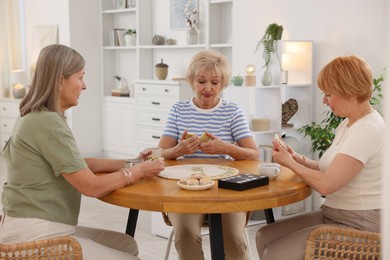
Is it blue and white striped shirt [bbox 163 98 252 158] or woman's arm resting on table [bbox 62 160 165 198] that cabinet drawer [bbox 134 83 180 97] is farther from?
woman's arm resting on table [bbox 62 160 165 198]

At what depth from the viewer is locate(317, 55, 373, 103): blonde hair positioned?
2.21m

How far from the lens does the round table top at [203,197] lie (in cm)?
202

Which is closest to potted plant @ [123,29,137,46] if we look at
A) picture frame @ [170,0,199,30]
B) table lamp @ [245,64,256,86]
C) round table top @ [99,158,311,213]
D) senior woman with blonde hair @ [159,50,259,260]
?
picture frame @ [170,0,199,30]

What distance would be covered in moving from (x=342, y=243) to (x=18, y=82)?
6901 mm

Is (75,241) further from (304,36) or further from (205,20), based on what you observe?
(205,20)

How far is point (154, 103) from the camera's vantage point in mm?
6391

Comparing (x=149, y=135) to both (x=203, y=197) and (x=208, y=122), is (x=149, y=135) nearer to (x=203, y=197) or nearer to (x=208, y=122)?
(x=208, y=122)

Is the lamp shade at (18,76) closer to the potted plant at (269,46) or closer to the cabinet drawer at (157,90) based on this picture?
the cabinet drawer at (157,90)

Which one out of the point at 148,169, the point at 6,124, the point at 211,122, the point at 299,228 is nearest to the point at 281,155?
the point at 299,228

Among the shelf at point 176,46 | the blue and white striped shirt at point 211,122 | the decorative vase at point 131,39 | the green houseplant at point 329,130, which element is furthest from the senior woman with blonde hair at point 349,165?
the decorative vase at point 131,39

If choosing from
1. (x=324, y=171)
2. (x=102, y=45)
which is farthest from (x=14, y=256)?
(x=102, y=45)

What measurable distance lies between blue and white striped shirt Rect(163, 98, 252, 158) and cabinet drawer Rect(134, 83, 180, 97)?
9.77 feet

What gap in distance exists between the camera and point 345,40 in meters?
4.71

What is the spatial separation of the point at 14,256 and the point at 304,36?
366 centimetres
